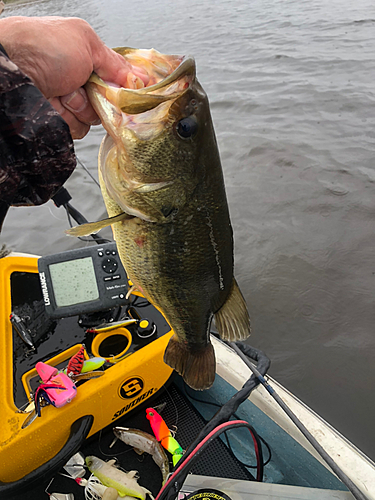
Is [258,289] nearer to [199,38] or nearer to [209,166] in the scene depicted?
[209,166]

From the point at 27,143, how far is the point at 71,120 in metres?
0.39

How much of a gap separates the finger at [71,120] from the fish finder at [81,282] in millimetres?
1143

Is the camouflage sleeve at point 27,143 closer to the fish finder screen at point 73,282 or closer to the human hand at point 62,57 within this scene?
the human hand at point 62,57

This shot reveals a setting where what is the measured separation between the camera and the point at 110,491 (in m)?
2.02

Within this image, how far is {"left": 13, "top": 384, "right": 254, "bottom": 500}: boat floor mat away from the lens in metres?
2.22

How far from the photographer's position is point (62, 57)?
1.00 m

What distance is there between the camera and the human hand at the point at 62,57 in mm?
939

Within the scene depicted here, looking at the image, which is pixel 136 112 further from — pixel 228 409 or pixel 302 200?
pixel 302 200

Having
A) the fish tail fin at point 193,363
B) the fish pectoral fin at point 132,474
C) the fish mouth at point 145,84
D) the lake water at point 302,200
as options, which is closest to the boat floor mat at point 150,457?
the fish pectoral fin at point 132,474

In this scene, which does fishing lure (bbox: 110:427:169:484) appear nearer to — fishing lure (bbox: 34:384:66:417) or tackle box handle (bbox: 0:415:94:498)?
tackle box handle (bbox: 0:415:94:498)

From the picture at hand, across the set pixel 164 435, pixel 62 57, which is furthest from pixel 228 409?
pixel 62 57

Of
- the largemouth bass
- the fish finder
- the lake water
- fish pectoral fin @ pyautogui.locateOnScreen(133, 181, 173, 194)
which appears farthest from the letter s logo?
the lake water

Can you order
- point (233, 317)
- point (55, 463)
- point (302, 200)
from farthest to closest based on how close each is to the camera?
point (302, 200) → point (55, 463) → point (233, 317)

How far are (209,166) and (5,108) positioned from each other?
0.65 metres
